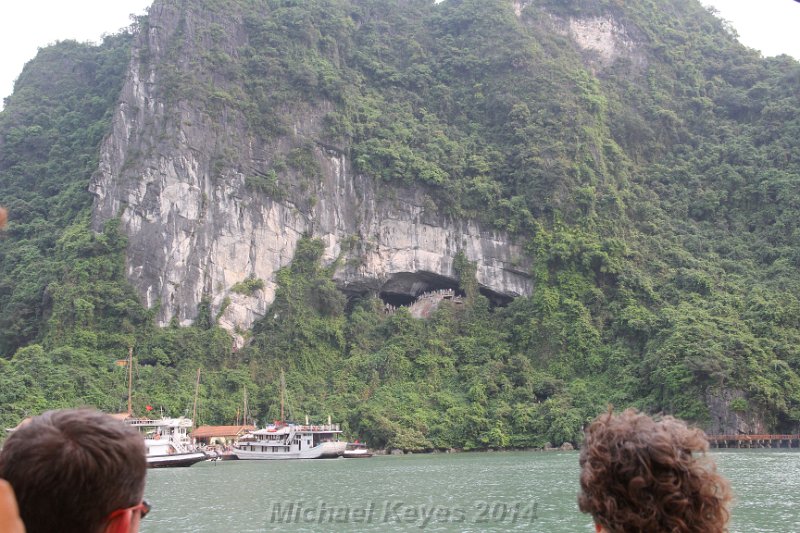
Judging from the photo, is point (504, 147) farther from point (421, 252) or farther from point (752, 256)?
point (752, 256)

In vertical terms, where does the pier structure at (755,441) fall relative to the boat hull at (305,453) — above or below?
above

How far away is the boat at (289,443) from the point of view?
39312 mm

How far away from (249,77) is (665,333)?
3147cm

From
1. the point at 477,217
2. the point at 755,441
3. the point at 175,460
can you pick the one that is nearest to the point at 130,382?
the point at 175,460

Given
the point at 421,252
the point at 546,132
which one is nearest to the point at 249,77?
the point at 421,252

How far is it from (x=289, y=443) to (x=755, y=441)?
2207cm

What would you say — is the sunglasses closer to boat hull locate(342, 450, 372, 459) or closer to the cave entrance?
boat hull locate(342, 450, 372, 459)

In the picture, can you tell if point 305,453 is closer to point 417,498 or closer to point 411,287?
point 411,287

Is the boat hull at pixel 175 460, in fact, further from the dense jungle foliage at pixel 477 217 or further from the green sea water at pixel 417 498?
the dense jungle foliage at pixel 477 217

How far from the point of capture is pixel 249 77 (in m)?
54.2

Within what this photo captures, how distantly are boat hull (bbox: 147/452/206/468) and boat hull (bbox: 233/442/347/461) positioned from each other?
3.87m

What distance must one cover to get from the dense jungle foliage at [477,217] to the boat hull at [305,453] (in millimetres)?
2646

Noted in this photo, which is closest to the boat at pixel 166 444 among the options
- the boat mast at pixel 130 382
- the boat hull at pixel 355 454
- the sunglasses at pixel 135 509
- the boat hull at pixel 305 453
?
the boat mast at pixel 130 382

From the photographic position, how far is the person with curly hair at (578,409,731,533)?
6.33 feet
